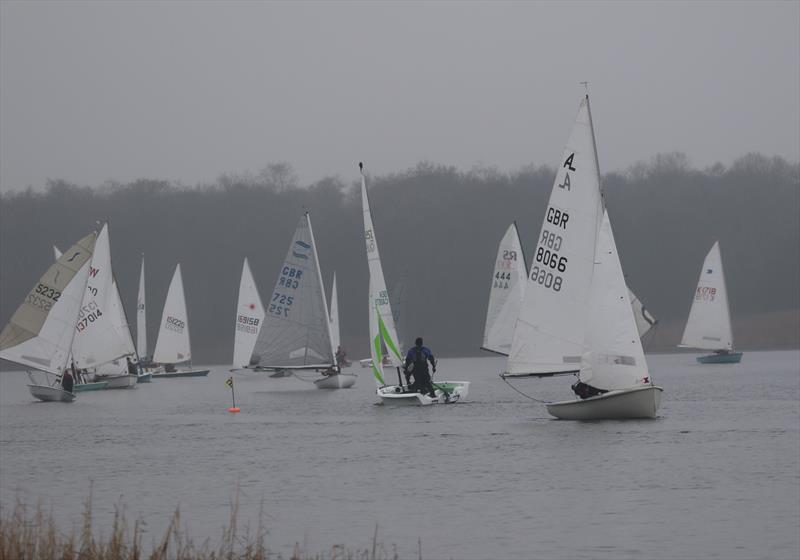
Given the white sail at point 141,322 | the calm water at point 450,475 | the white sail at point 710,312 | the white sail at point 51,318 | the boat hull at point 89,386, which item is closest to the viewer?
the calm water at point 450,475

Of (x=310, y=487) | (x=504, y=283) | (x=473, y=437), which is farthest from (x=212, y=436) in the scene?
(x=504, y=283)

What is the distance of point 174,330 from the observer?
76.6 meters

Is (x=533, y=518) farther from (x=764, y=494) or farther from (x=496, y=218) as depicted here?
(x=496, y=218)

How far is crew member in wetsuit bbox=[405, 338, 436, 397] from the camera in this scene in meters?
37.5

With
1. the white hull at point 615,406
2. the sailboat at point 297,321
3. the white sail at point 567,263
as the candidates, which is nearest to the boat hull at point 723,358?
the sailboat at point 297,321

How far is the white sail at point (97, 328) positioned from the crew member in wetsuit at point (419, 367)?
21.6 metres

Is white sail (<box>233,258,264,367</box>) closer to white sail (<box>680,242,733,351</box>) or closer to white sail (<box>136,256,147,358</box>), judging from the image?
white sail (<box>136,256,147,358</box>)

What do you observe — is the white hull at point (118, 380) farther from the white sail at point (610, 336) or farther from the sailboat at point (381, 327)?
the white sail at point (610, 336)

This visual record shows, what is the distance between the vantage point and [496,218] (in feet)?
430

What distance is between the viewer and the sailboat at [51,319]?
49.0 metres

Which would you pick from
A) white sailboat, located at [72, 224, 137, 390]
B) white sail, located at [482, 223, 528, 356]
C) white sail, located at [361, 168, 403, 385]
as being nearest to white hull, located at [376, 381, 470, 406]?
white sail, located at [361, 168, 403, 385]

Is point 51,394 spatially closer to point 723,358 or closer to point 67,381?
point 67,381

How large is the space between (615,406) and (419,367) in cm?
873

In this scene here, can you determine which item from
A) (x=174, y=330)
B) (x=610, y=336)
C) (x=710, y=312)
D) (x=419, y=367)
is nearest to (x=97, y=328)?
(x=174, y=330)
